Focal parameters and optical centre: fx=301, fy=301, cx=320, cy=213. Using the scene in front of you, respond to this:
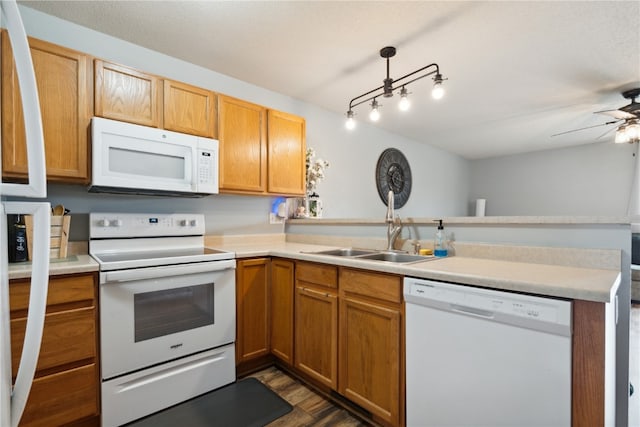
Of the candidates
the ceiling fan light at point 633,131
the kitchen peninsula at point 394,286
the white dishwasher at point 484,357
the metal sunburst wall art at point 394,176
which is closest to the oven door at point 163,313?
the kitchen peninsula at point 394,286

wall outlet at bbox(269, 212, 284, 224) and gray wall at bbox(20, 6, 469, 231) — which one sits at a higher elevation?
gray wall at bbox(20, 6, 469, 231)

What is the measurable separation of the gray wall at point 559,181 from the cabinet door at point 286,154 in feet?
16.5

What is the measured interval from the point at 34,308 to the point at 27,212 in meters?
0.21

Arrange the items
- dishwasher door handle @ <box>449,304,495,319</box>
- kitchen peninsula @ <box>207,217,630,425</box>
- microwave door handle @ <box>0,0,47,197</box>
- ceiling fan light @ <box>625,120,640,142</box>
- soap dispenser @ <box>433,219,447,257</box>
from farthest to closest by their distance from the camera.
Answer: ceiling fan light @ <box>625,120,640,142</box>, soap dispenser @ <box>433,219,447,257</box>, dishwasher door handle @ <box>449,304,495,319</box>, kitchen peninsula @ <box>207,217,630,425</box>, microwave door handle @ <box>0,0,47,197</box>

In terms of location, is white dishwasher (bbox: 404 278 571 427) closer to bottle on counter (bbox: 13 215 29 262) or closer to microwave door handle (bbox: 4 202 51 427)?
microwave door handle (bbox: 4 202 51 427)

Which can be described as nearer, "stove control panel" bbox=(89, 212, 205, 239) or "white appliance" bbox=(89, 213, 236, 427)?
"white appliance" bbox=(89, 213, 236, 427)

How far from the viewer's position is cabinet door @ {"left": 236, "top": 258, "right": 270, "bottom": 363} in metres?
2.02

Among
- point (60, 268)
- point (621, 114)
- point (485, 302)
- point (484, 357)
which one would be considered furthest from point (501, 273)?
point (621, 114)

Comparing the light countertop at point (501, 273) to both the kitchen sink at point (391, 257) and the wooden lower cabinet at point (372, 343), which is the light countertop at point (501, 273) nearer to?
the wooden lower cabinet at point (372, 343)

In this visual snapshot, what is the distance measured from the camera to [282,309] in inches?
81.8

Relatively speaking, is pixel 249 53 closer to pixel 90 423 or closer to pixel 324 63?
pixel 324 63

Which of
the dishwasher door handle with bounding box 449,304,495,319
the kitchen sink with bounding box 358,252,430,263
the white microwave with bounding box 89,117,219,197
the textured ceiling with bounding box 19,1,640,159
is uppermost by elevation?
the textured ceiling with bounding box 19,1,640,159

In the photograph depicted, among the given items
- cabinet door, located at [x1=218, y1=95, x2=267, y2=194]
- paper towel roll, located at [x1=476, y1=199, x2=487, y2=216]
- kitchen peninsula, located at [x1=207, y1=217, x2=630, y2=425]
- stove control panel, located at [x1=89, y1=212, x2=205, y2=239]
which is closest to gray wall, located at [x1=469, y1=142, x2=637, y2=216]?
paper towel roll, located at [x1=476, y1=199, x2=487, y2=216]

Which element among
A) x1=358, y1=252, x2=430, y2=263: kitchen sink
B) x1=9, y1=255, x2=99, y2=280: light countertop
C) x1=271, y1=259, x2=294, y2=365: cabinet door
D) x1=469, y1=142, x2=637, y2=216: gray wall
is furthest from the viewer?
x1=469, y1=142, x2=637, y2=216: gray wall
